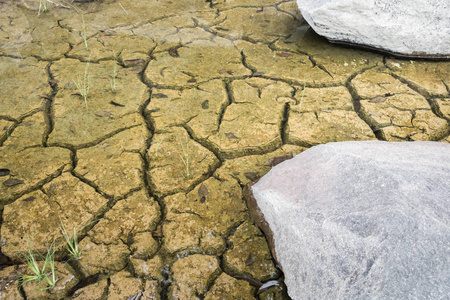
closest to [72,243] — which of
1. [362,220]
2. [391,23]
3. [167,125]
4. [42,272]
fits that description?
[42,272]

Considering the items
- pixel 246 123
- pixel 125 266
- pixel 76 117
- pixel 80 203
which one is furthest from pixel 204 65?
pixel 125 266

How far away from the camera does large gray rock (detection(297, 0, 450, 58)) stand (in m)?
2.89

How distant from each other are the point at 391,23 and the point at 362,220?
6.88ft

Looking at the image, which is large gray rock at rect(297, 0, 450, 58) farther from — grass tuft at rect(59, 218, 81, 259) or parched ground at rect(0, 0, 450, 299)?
grass tuft at rect(59, 218, 81, 259)

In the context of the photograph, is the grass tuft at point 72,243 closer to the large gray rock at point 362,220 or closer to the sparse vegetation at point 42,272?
the sparse vegetation at point 42,272

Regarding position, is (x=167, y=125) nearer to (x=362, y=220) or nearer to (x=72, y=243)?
(x=72, y=243)

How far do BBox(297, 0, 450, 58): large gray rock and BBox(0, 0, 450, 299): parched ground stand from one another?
13cm

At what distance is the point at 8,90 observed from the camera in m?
2.62

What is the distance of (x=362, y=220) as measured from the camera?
1.37m

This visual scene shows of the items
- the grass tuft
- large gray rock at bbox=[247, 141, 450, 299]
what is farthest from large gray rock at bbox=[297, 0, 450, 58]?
the grass tuft

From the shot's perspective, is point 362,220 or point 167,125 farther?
point 167,125

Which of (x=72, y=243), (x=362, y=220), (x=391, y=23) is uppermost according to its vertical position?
(x=391, y=23)

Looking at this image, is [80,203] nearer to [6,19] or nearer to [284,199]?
[284,199]

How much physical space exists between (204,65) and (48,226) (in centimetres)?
166
